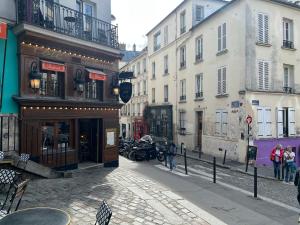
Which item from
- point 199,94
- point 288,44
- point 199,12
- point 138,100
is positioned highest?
point 199,12

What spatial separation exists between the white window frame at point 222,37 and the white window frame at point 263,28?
211cm

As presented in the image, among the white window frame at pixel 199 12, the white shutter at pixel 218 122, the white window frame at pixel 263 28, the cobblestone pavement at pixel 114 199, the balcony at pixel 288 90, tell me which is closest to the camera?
the cobblestone pavement at pixel 114 199

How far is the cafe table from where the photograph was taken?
4186 millimetres

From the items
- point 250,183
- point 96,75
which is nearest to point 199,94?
point 250,183

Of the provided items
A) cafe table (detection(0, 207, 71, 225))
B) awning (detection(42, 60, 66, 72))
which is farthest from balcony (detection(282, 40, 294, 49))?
cafe table (detection(0, 207, 71, 225))

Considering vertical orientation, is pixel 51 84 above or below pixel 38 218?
above

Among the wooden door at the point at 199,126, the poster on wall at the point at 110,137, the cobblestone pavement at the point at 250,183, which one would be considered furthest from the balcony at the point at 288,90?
the poster on wall at the point at 110,137

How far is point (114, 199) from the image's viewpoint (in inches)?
332

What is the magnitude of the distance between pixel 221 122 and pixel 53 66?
11841mm

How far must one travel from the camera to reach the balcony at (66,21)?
1091 cm

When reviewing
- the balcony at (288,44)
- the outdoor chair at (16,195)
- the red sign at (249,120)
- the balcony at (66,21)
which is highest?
the balcony at (288,44)

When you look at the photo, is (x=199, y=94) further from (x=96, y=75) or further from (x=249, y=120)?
(x=96, y=75)

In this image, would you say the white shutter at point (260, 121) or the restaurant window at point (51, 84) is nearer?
the restaurant window at point (51, 84)

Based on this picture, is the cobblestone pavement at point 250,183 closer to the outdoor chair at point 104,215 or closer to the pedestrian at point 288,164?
the pedestrian at point 288,164
